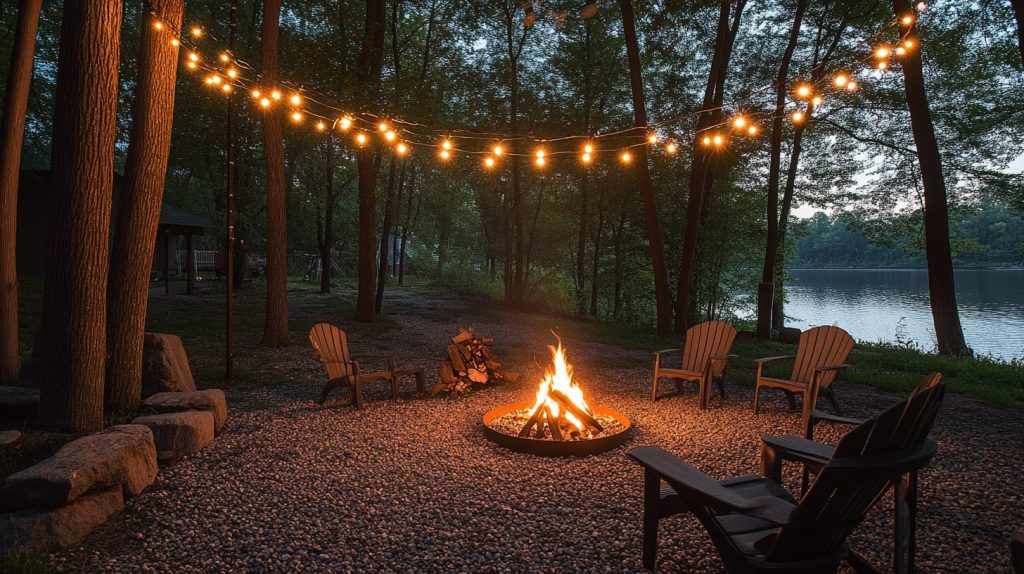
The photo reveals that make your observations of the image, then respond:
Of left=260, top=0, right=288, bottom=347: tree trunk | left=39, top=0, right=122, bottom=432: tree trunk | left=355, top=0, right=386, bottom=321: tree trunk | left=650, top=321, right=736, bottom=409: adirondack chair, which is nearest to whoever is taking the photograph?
left=39, top=0, right=122, bottom=432: tree trunk

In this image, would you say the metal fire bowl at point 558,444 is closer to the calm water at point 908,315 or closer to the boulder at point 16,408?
the boulder at point 16,408

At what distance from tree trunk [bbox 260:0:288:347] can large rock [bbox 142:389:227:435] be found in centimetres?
370

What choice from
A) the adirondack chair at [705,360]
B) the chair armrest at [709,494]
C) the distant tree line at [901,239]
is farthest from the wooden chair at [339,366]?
the distant tree line at [901,239]

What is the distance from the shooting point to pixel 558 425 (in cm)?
395

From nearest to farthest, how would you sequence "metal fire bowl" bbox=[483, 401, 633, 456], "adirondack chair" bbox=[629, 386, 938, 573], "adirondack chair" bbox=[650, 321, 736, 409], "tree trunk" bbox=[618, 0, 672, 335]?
"adirondack chair" bbox=[629, 386, 938, 573] → "metal fire bowl" bbox=[483, 401, 633, 456] → "adirondack chair" bbox=[650, 321, 736, 409] → "tree trunk" bbox=[618, 0, 672, 335]

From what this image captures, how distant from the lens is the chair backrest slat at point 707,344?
17.4ft

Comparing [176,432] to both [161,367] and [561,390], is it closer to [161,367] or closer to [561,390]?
[161,367]

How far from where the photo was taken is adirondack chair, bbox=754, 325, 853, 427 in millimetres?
4348

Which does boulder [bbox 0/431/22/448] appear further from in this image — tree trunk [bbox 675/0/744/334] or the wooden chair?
tree trunk [bbox 675/0/744/334]

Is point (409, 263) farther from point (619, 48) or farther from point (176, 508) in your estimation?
point (176, 508)

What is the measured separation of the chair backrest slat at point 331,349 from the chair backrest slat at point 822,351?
440 cm


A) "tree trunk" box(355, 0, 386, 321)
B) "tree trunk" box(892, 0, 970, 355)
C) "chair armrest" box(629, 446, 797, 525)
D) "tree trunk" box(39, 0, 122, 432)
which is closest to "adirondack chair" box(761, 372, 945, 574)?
"chair armrest" box(629, 446, 797, 525)

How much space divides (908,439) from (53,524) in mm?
3625

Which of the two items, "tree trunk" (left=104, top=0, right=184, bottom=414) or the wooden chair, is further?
the wooden chair
